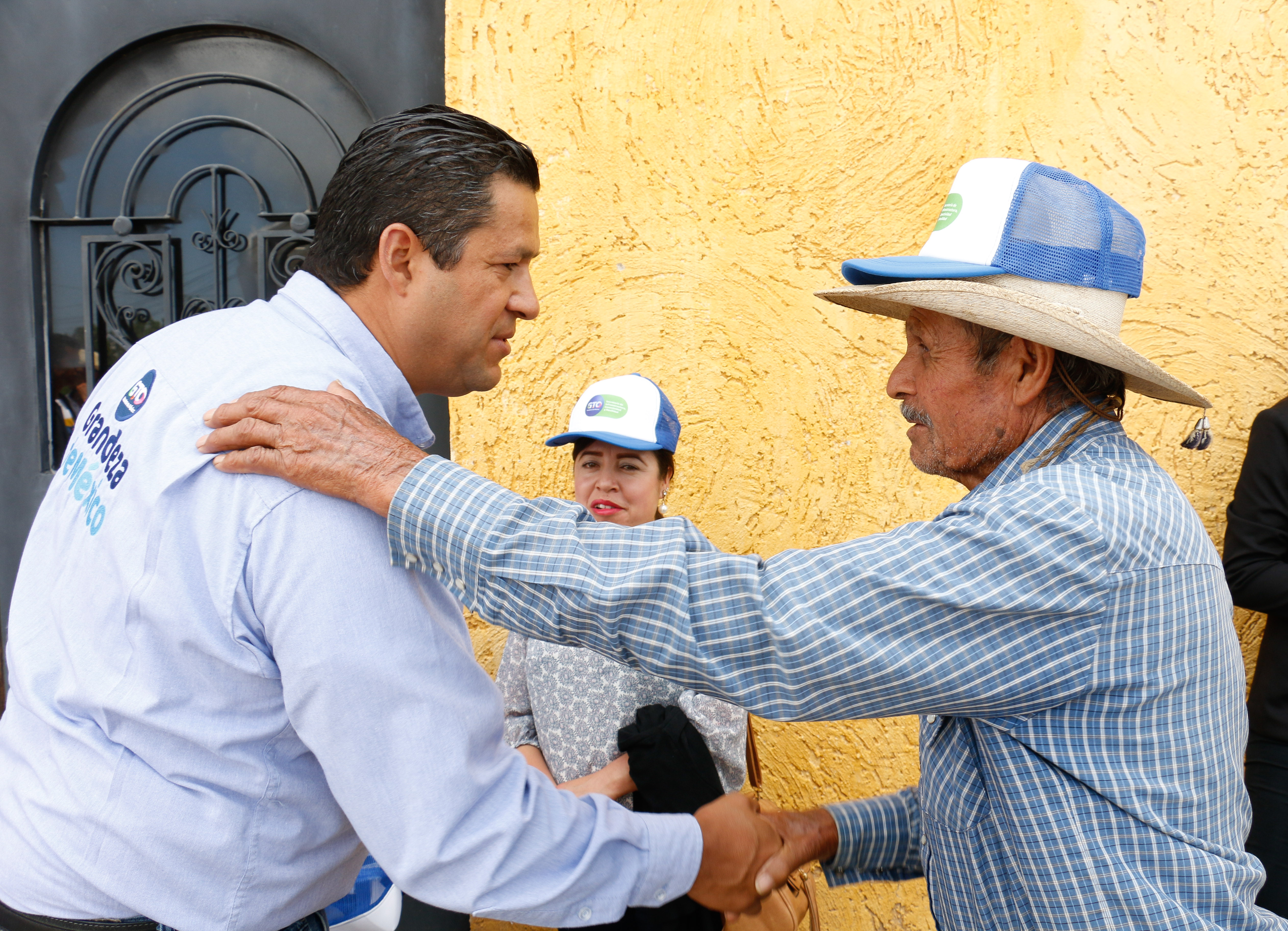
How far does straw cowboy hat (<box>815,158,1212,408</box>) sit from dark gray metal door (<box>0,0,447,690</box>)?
6.56 feet

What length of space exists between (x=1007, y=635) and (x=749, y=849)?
2.33ft

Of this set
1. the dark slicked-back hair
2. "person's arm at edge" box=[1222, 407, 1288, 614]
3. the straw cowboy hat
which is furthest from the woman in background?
"person's arm at edge" box=[1222, 407, 1288, 614]

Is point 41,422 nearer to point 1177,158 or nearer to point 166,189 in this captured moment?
point 166,189

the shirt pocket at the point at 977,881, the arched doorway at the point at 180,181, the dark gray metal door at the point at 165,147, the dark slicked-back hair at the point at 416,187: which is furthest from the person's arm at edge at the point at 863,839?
the arched doorway at the point at 180,181

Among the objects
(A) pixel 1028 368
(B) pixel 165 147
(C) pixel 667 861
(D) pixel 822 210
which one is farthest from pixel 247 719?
(B) pixel 165 147

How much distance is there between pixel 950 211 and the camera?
171 cm

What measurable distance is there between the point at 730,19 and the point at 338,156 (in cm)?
145

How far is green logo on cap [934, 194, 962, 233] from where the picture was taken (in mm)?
1682

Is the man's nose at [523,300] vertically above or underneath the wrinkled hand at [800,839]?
above

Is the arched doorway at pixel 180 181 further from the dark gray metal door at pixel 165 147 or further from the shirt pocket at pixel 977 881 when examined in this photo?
the shirt pocket at pixel 977 881

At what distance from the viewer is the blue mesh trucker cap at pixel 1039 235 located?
1.56 metres

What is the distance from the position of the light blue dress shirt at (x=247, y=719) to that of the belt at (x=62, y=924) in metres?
0.01

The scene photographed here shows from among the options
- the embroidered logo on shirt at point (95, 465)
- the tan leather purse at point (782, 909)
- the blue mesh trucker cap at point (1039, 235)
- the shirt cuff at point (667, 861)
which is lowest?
the tan leather purse at point (782, 909)

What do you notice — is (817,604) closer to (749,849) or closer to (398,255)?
(749,849)
